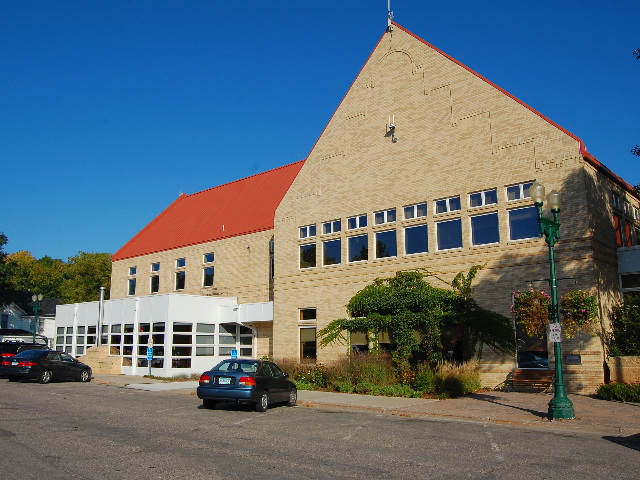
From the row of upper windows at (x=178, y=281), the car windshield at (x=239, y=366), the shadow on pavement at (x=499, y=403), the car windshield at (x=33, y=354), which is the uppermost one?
the row of upper windows at (x=178, y=281)

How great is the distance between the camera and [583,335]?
20.2 meters

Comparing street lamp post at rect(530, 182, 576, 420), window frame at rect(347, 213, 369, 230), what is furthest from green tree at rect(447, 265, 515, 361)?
street lamp post at rect(530, 182, 576, 420)

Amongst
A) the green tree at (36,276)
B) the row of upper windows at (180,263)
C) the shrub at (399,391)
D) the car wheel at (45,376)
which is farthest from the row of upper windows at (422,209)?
the green tree at (36,276)

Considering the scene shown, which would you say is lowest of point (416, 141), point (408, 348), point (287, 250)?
point (408, 348)

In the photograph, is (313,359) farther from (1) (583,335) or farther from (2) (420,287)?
(1) (583,335)

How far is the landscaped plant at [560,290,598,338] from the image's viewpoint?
18062mm

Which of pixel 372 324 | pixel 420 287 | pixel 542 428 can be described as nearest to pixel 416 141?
pixel 420 287

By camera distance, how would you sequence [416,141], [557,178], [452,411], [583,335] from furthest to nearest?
[416,141], [557,178], [583,335], [452,411]

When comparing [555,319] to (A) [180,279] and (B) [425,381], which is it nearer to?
(B) [425,381]

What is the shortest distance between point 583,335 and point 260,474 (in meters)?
15.5

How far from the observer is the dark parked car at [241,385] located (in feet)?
52.7

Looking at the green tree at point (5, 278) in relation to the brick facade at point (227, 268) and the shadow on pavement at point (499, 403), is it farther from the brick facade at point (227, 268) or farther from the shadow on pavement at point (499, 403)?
the shadow on pavement at point (499, 403)

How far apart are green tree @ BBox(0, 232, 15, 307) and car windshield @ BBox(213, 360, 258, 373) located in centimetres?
4086

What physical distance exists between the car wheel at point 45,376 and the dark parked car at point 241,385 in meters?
11.9
